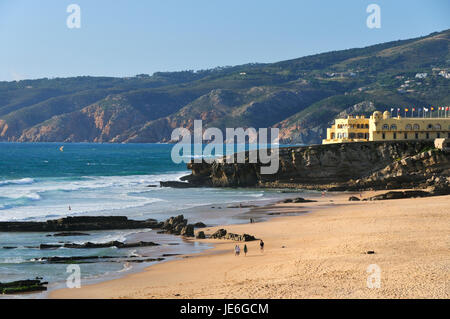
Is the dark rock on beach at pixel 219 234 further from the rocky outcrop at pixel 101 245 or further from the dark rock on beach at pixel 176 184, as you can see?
the dark rock on beach at pixel 176 184

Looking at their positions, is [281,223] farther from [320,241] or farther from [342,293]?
[342,293]

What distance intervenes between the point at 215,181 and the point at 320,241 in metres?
40.8

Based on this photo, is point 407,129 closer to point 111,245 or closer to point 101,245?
point 111,245

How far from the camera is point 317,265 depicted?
26.0 m

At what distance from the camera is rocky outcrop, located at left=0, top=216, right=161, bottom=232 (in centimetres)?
3934

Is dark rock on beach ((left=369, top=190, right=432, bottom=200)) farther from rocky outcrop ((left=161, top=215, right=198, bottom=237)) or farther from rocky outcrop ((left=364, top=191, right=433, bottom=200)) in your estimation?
rocky outcrop ((left=161, top=215, right=198, bottom=237))

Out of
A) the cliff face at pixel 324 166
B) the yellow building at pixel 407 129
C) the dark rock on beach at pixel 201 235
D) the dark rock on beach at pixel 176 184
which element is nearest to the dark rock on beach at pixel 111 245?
the dark rock on beach at pixel 201 235

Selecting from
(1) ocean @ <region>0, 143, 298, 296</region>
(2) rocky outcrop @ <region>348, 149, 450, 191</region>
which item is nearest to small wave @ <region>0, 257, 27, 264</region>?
(1) ocean @ <region>0, 143, 298, 296</region>

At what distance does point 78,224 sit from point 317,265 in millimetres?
18799

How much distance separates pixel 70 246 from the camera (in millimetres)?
33750

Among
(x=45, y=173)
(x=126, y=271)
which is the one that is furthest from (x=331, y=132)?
(x=126, y=271)

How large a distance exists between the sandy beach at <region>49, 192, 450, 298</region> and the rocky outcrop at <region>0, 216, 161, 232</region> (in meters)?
5.11

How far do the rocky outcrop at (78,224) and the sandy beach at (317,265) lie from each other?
5.11 meters

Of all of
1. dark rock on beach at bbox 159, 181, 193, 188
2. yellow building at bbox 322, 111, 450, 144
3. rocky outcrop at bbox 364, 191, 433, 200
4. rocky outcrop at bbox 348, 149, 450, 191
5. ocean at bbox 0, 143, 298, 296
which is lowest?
ocean at bbox 0, 143, 298, 296
